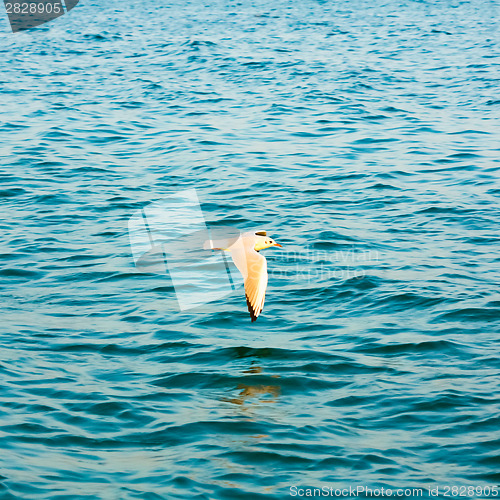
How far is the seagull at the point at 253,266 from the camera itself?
7215 millimetres

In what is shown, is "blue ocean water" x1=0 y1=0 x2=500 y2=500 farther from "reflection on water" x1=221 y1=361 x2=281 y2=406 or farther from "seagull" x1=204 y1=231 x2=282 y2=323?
"seagull" x1=204 y1=231 x2=282 y2=323

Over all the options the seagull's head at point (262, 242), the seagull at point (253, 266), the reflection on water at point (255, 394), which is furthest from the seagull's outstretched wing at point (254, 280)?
the reflection on water at point (255, 394)

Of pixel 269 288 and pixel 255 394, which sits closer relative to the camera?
pixel 255 394

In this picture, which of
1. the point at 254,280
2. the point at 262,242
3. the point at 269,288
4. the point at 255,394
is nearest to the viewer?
the point at 255,394

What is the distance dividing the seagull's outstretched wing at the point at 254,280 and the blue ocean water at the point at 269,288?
632 mm

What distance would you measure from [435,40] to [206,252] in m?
17.5

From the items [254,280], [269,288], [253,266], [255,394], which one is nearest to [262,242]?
[253,266]

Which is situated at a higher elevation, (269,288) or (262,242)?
(262,242)

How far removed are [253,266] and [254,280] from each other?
0.52 feet

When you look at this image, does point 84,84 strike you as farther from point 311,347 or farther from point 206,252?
point 311,347

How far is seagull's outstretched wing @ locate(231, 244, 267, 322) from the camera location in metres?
7.21

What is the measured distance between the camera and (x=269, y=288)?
934cm

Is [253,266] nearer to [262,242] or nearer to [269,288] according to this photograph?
[262,242]

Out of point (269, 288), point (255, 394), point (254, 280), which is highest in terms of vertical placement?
point (254, 280)
